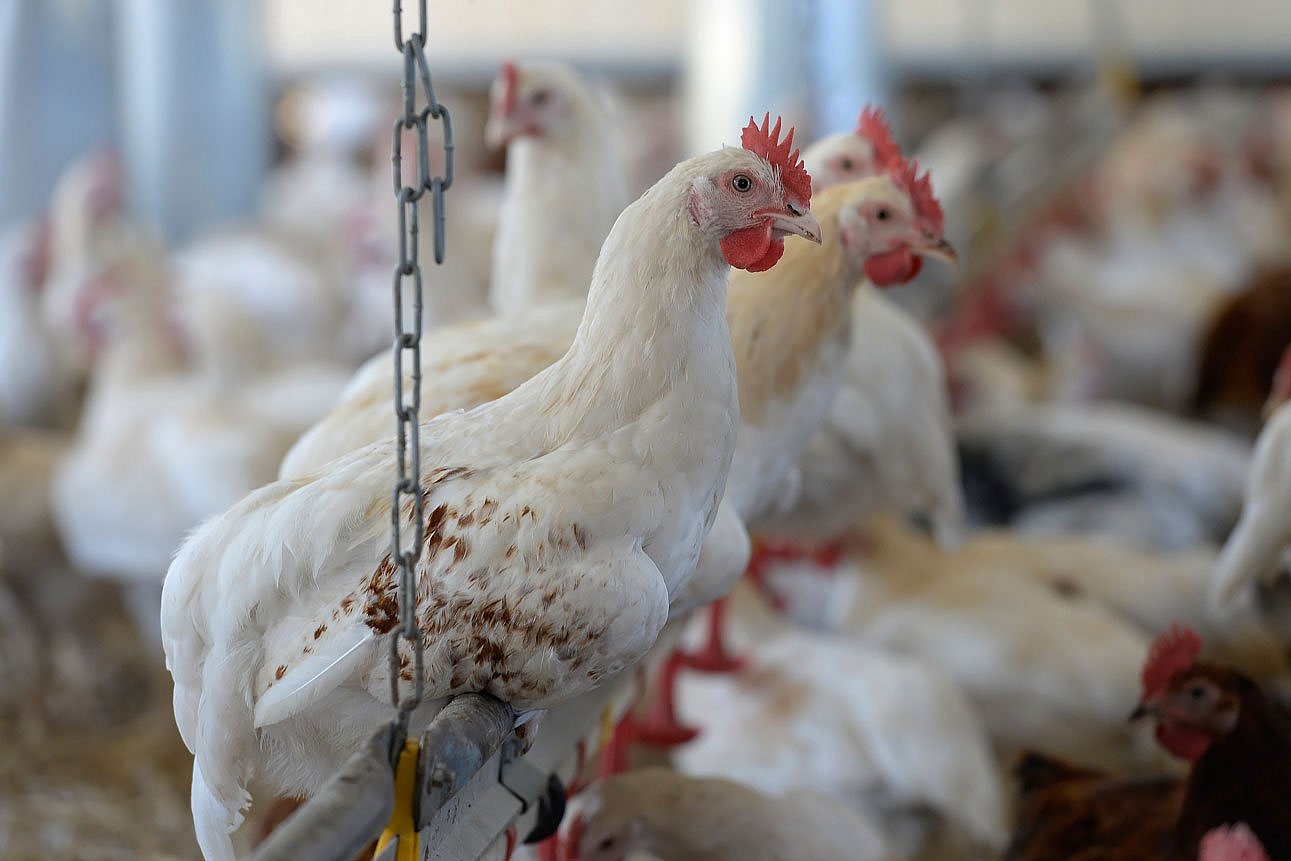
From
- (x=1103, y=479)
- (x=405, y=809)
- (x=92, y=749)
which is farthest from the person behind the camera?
(x=1103, y=479)

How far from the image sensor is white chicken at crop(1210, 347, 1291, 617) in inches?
63.8

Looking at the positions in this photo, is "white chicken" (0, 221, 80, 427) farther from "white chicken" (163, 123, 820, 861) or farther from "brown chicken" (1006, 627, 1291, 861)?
"brown chicken" (1006, 627, 1291, 861)

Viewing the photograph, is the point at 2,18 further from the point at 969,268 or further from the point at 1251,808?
the point at 1251,808

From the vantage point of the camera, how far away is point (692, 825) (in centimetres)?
161

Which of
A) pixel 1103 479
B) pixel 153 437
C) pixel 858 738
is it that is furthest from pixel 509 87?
pixel 1103 479

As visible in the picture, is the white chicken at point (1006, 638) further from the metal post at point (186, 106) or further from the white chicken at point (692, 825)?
the metal post at point (186, 106)

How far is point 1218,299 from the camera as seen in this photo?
4395mm

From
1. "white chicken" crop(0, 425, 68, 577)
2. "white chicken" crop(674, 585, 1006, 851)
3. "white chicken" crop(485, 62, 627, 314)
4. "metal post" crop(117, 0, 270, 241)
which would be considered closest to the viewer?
"white chicken" crop(485, 62, 627, 314)

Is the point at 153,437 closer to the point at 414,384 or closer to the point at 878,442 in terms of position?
the point at 878,442

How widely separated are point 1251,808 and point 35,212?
11.3 feet

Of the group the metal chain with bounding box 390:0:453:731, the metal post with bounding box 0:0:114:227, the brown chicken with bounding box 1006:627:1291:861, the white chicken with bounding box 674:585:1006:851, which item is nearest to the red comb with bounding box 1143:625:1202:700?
the brown chicken with bounding box 1006:627:1291:861

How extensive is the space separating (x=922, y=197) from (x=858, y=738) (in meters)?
0.87

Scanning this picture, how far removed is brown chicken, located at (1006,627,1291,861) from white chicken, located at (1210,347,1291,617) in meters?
0.11

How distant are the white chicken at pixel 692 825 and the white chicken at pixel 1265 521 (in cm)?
59
